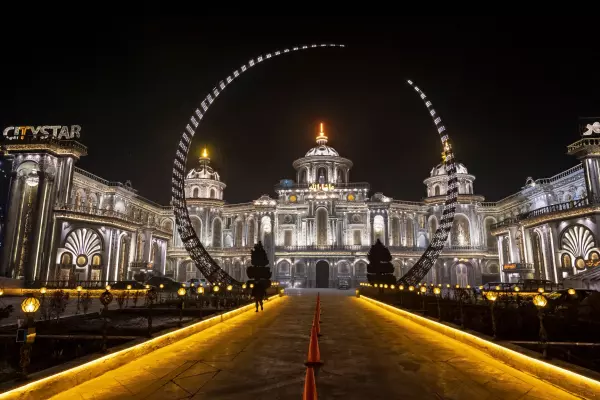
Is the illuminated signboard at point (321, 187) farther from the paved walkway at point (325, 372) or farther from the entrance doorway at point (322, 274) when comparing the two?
the paved walkway at point (325, 372)

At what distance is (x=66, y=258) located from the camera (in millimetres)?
48156

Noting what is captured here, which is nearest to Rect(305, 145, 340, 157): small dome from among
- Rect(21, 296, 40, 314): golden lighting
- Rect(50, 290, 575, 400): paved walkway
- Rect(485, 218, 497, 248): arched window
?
Rect(485, 218, 497, 248): arched window

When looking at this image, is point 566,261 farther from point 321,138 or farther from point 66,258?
point 66,258

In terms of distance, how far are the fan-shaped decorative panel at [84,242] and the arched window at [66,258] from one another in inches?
23.9

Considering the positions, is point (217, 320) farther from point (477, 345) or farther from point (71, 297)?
point (71, 297)

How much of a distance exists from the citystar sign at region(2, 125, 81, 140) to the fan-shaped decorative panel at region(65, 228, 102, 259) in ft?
40.3

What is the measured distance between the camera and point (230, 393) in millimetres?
6398

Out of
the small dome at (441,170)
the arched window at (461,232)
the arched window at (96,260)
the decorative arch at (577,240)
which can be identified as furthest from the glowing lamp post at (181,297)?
the small dome at (441,170)

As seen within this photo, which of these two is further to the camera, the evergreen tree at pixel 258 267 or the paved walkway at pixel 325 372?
the evergreen tree at pixel 258 267

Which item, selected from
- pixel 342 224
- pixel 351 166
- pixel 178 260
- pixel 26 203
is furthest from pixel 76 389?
pixel 351 166

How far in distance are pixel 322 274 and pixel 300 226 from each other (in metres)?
9.81

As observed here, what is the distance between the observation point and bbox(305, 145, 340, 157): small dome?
8043cm

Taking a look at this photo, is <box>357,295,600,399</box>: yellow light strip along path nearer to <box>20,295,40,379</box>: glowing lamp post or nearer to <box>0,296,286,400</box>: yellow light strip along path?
<box>0,296,286,400</box>: yellow light strip along path

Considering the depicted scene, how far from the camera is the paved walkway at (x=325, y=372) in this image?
6.46 metres
